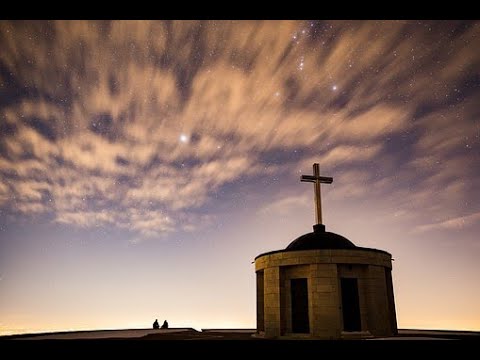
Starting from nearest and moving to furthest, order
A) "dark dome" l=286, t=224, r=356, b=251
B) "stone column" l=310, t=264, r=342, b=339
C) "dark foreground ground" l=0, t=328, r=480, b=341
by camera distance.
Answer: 1. "dark foreground ground" l=0, t=328, r=480, b=341
2. "stone column" l=310, t=264, r=342, b=339
3. "dark dome" l=286, t=224, r=356, b=251

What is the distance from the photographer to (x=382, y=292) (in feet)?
58.3

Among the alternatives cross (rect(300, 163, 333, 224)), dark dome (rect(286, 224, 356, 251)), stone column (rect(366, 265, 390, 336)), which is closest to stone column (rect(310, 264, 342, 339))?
dark dome (rect(286, 224, 356, 251))

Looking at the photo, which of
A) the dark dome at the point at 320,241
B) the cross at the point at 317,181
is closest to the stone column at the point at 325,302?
the dark dome at the point at 320,241

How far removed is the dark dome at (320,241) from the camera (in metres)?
18.4

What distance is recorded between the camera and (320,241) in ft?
61.9

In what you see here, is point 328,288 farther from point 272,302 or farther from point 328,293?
point 272,302

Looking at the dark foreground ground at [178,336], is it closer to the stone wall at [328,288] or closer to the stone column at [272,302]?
the stone column at [272,302]

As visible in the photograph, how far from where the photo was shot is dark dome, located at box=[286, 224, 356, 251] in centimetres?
1841

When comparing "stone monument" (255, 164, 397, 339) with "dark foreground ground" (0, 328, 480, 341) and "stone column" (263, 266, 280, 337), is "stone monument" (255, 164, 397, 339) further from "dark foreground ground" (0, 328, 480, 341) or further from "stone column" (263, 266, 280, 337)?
"dark foreground ground" (0, 328, 480, 341)

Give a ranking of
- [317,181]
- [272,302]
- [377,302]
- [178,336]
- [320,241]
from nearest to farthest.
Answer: [377,302], [178,336], [272,302], [320,241], [317,181]

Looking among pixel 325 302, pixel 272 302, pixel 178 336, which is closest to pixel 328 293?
pixel 325 302
